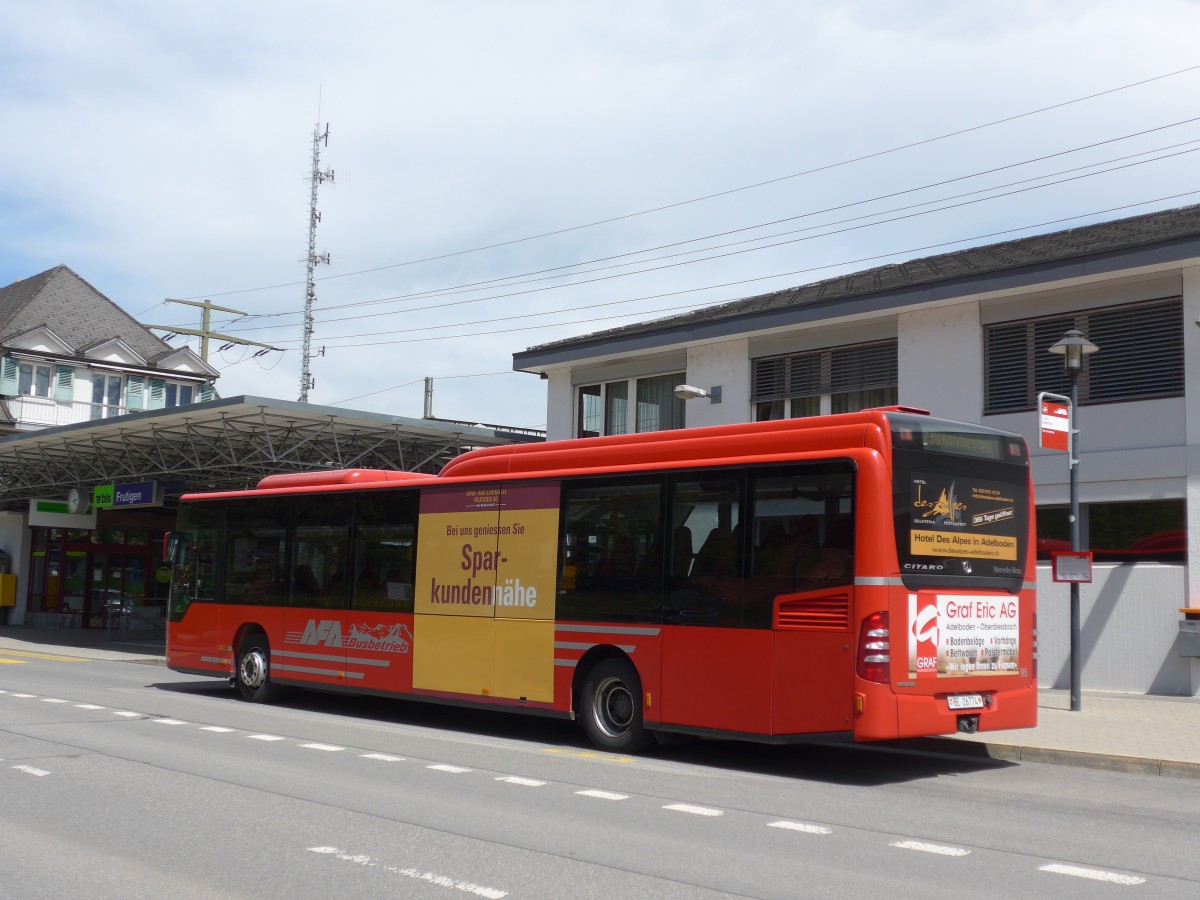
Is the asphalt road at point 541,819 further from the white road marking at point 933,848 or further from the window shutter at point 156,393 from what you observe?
the window shutter at point 156,393

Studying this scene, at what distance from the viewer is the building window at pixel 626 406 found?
941 inches

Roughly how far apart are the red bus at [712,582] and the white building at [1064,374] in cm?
615

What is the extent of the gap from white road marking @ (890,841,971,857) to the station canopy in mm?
18174

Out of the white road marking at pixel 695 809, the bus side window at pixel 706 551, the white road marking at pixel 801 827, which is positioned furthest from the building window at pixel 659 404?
the white road marking at pixel 801 827

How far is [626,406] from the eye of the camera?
24656 mm

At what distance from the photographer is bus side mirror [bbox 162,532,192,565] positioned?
18.3 m

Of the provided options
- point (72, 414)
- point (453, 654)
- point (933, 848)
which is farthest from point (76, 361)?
point (933, 848)

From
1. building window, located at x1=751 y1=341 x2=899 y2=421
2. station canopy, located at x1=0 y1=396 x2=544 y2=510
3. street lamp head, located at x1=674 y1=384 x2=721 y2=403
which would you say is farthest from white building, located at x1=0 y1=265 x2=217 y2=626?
building window, located at x1=751 y1=341 x2=899 y2=421

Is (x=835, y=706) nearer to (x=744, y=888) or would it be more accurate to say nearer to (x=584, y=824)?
(x=584, y=824)

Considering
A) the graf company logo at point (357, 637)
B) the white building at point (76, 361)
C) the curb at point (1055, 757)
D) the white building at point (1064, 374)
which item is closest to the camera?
the curb at point (1055, 757)

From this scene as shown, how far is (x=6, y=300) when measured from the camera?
54.2 meters

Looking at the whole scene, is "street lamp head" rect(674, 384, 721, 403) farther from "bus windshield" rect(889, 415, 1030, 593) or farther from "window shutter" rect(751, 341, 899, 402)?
"bus windshield" rect(889, 415, 1030, 593)

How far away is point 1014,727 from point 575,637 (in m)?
4.19

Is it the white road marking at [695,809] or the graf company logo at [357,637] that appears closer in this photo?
the white road marking at [695,809]
